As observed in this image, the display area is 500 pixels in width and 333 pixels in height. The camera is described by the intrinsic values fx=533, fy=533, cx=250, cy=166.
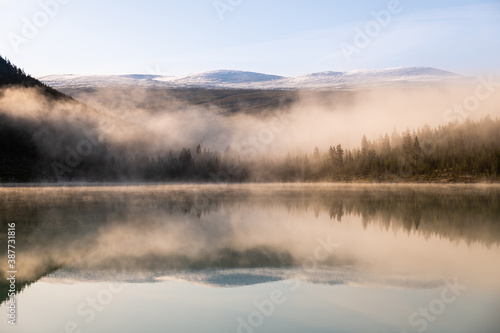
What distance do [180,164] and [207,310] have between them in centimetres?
A: 18459

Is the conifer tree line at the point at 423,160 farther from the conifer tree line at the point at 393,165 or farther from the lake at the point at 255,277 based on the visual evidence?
the lake at the point at 255,277

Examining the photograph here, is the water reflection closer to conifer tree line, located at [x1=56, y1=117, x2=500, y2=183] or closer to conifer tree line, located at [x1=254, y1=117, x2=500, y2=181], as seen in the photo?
conifer tree line, located at [x1=254, y1=117, x2=500, y2=181]

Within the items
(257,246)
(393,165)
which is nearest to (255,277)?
(257,246)

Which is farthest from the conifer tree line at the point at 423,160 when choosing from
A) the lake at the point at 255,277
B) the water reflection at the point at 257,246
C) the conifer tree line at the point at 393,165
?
the lake at the point at 255,277

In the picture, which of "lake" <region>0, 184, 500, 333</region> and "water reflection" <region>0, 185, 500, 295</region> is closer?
"lake" <region>0, 184, 500, 333</region>

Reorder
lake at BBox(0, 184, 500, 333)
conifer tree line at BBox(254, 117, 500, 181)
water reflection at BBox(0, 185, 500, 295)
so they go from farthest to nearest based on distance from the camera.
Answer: conifer tree line at BBox(254, 117, 500, 181) < water reflection at BBox(0, 185, 500, 295) < lake at BBox(0, 184, 500, 333)

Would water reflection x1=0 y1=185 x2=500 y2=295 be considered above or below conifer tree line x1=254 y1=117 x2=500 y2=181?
above

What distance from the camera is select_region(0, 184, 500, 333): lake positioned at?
14164 millimetres

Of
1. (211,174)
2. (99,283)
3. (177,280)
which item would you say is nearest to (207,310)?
(177,280)

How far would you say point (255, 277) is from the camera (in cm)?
1927

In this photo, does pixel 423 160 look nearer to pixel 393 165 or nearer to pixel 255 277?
pixel 393 165

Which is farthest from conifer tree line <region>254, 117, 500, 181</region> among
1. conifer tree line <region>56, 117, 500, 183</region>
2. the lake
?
the lake

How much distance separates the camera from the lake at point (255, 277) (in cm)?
1416

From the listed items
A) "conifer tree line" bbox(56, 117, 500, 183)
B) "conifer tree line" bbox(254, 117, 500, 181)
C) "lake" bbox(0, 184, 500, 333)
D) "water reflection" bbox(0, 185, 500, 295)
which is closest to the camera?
"lake" bbox(0, 184, 500, 333)
